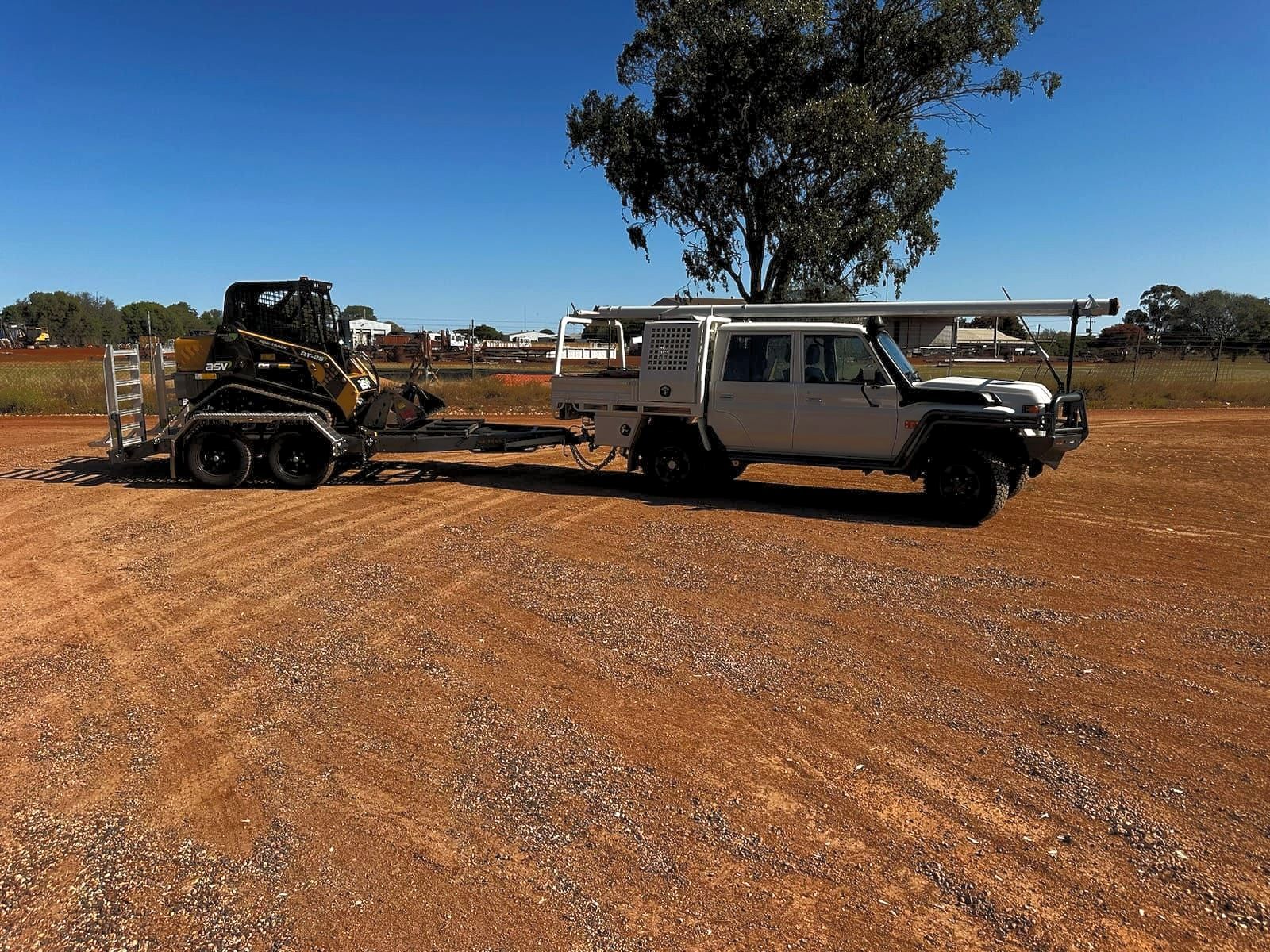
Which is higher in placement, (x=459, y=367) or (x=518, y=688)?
(x=459, y=367)

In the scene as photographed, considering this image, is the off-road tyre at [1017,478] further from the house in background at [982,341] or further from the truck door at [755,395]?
the truck door at [755,395]

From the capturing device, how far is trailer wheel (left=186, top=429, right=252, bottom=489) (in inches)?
425

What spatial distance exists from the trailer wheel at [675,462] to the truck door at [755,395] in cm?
44

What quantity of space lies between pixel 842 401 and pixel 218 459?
7.92 m

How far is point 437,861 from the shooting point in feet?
10.4

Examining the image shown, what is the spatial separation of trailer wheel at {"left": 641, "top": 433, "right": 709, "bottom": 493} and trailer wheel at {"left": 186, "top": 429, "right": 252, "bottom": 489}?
204 inches

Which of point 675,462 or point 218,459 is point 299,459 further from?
point 675,462

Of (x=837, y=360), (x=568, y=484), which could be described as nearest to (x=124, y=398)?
(x=568, y=484)

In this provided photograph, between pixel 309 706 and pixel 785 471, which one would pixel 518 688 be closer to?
pixel 309 706

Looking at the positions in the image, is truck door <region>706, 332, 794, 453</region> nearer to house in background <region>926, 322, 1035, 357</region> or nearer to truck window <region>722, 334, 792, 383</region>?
truck window <region>722, 334, 792, 383</region>

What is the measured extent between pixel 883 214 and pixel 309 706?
20308 mm

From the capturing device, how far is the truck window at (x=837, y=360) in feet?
30.3

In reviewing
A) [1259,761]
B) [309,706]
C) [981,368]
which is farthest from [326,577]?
[981,368]

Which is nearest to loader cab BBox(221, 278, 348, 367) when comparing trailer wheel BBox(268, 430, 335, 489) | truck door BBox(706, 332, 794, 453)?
trailer wheel BBox(268, 430, 335, 489)
